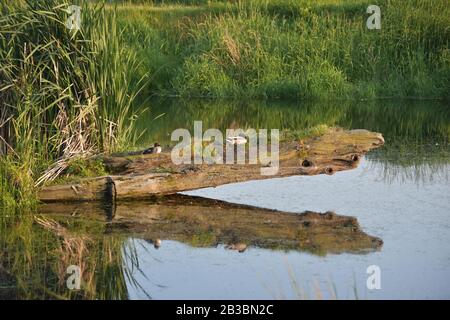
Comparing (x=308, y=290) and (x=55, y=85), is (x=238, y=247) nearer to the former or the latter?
(x=308, y=290)

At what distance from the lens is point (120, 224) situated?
8.06 metres

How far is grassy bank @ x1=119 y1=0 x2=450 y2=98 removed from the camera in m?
16.8

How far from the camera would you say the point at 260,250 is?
734 centimetres

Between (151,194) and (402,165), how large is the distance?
3.28m

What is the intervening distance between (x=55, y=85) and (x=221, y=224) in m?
2.02

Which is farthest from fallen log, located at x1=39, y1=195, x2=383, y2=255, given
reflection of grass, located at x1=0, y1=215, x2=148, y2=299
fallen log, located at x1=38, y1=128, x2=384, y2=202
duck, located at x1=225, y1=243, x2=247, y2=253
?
reflection of grass, located at x1=0, y1=215, x2=148, y2=299

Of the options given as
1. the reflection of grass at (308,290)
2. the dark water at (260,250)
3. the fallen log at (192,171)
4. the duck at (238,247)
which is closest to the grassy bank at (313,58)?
the dark water at (260,250)

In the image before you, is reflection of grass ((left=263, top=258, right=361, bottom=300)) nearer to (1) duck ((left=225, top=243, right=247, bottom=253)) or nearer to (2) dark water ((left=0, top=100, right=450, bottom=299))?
(2) dark water ((left=0, top=100, right=450, bottom=299))

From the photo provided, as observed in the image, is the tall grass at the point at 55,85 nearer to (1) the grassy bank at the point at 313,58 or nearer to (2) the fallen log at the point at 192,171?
(2) the fallen log at the point at 192,171

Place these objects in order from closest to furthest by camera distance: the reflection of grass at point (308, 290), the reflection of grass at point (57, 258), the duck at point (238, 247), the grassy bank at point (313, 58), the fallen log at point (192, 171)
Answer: the reflection of grass at point (308, 290) < the reflection of grass at point (57, 258) < the duck at point (238, 247) < the fallen log at point (192, 171) < the grassy bank at point (313, 58)

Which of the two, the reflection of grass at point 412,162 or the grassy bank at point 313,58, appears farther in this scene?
the grassy bank at point 313,58

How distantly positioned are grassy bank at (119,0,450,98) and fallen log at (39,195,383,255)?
26.8ft

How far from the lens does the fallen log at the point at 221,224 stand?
297 inches

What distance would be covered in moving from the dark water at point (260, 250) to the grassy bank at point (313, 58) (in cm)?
596
